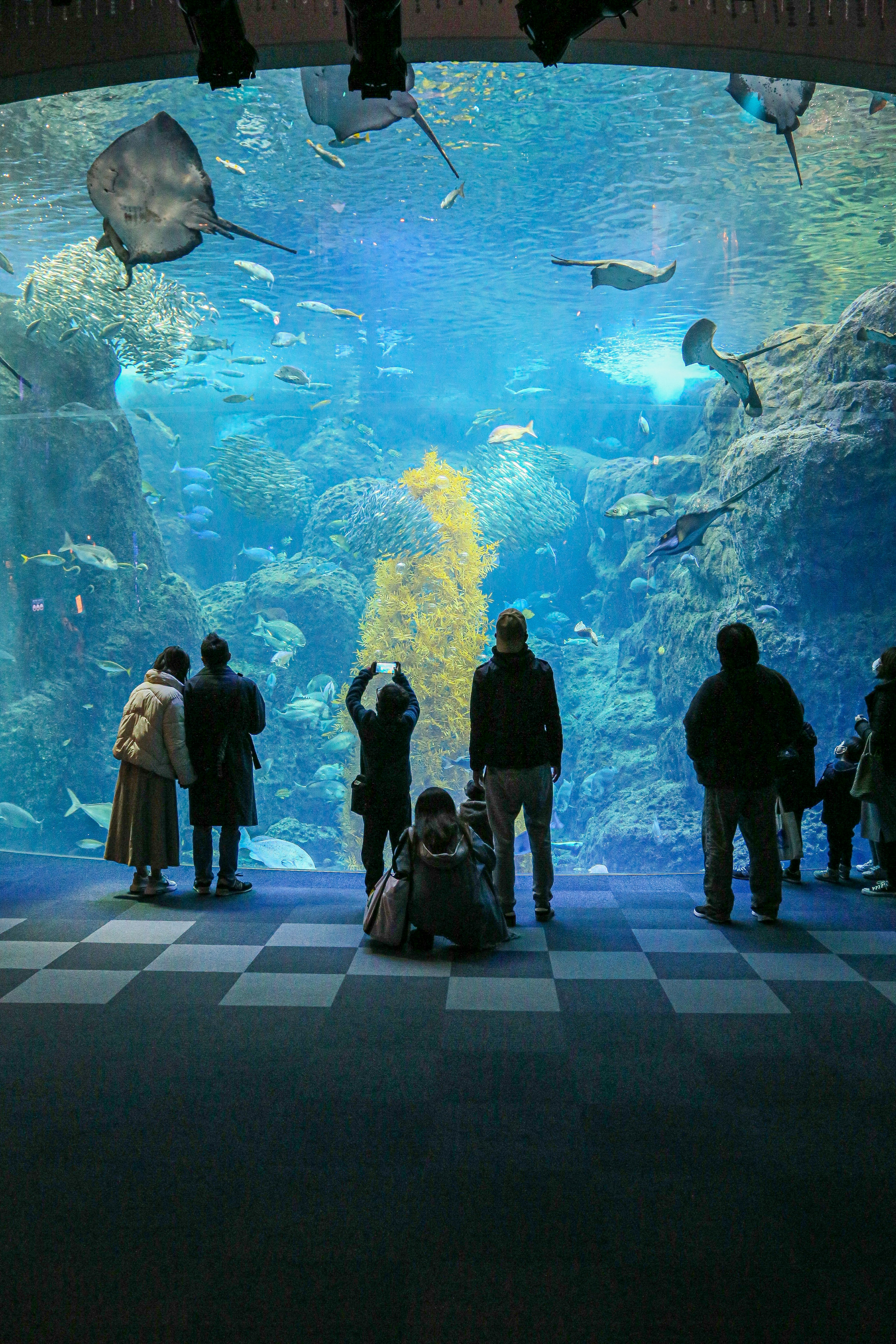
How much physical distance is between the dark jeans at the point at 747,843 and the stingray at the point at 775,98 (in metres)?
5.56

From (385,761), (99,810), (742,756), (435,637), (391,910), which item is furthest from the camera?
(435,637)

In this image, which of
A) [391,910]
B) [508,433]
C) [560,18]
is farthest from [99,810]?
A: [560,18]

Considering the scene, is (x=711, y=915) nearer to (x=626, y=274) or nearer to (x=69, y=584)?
(x=626, y=274)

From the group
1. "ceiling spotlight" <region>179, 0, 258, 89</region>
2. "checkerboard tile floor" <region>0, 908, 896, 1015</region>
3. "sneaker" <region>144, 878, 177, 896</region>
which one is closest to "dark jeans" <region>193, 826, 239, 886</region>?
"sneaker" <region>144, 878, 177, 896</region>

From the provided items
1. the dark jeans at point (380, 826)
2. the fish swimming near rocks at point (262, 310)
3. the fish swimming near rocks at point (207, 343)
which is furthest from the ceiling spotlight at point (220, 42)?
the fish swimming near rocks at point (207, 343)

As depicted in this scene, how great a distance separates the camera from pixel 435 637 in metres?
13.0

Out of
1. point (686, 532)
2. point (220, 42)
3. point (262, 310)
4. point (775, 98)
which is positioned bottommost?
point (686, 532)

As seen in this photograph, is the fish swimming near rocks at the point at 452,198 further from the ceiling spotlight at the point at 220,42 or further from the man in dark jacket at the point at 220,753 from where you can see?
the man in dark jacket at the point at 220,753

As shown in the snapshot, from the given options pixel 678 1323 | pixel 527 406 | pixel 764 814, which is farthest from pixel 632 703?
pixel 678 1323

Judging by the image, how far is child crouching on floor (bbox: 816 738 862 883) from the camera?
5.95m

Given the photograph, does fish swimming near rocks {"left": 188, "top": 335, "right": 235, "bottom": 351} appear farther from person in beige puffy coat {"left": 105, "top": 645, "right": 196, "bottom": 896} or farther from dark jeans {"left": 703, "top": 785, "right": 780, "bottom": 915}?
dark jeans {"left": 703, "top": 785, "right": 780, "bottom": 915}

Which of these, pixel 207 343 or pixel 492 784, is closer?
pixel 492 784

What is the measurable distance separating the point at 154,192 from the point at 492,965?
6287mm

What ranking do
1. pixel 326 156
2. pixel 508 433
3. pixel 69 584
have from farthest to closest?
1. pixel 69 584
2. pixel 508 433
3. pixel 326 156
